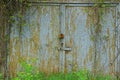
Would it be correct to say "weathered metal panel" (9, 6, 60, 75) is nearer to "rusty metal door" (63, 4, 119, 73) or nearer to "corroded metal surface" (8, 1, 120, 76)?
"corroded metal surface" (8, 1, 120, 76)

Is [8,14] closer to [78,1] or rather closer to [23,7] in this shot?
[23,7]

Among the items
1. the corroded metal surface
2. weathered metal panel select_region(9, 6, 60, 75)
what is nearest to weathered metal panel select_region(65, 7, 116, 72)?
the corroded metal surface

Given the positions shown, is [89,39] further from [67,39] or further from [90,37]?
[67,39]

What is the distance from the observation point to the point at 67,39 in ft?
33.6

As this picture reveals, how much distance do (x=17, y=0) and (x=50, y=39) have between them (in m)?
1.32

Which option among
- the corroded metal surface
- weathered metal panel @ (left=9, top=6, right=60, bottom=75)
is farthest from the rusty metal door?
weathered metal panel @ (left=9, top=6, right=60, bottom=75)

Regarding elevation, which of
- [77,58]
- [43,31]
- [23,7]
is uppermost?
[23,7]

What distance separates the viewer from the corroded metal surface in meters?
10.2

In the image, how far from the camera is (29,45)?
10.3m

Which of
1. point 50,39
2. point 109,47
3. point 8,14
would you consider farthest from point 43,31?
point 109,47

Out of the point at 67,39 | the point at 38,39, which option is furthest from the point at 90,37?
the point at 38,39

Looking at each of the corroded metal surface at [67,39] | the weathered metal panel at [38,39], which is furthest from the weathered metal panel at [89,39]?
the weathered metal panel at [38,39]

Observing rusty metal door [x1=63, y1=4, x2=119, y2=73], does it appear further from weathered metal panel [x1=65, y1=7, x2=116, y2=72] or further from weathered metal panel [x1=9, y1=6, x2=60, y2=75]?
weathered metal panel [x1=9, y1=6, x2=60, y2=75]

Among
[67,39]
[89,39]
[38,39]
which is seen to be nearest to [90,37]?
[89,39]
